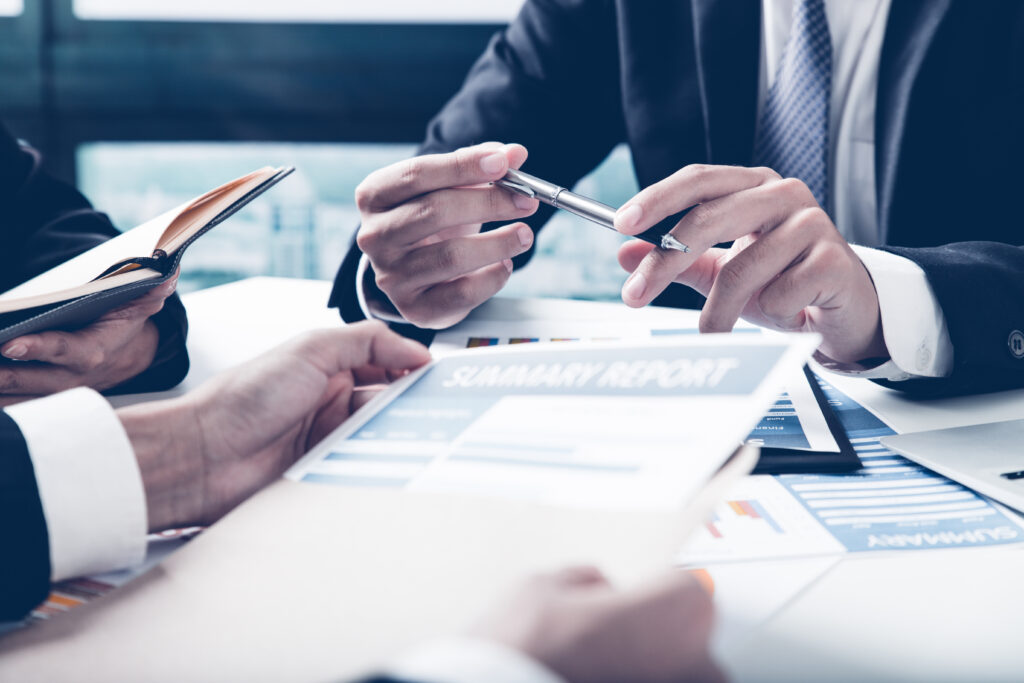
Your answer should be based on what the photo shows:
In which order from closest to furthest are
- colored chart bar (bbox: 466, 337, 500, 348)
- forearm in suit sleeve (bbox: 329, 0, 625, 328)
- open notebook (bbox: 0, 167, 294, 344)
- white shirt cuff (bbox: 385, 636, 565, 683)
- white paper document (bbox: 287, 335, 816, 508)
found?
1. white shirt cuff (bbox: 385, 636, 565, 683)
2. white paper document (bbox: 287, 335, 816, 508)
3. open notebook (bbox: 0, 167, 294, 344)
4. colored chart bar (bbox: 466, 337, 500, 348)
5. forearm in suit sleeve (bbox: 329, 0, 625, 328)

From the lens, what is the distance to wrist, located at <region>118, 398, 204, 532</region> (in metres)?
0.45

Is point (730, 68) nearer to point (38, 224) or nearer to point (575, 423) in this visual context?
point (575, 423)

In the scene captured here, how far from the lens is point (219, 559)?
15.5 inches

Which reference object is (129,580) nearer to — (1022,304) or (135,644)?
(135,644)

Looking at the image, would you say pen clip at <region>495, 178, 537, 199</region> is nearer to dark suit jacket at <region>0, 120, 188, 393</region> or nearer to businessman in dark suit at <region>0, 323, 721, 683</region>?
businessman in dark suit at <region>0, 323, 721, 683</region>

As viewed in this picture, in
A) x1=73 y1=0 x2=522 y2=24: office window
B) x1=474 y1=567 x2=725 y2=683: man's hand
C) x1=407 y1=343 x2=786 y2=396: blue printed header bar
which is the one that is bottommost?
x1=474 y1=567 x2=725 y2=683: man's hand

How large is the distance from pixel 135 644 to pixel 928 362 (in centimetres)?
68

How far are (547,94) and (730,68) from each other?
0.95ft

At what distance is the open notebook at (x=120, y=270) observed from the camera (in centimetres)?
58

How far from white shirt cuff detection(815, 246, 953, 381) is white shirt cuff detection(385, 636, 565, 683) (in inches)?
22.0

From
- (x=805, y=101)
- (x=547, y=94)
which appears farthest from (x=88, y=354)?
(x=805, y=101)

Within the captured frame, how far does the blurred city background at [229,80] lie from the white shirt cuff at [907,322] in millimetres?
1501

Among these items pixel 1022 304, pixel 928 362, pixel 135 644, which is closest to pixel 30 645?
pixel 135 644

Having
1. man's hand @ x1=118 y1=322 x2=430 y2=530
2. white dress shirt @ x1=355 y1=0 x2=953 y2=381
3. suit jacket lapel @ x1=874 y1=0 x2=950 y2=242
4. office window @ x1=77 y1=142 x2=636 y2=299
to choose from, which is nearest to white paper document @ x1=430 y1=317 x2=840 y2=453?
white dress shirt @ x1=355 y1=0 x2=953 y2=381
